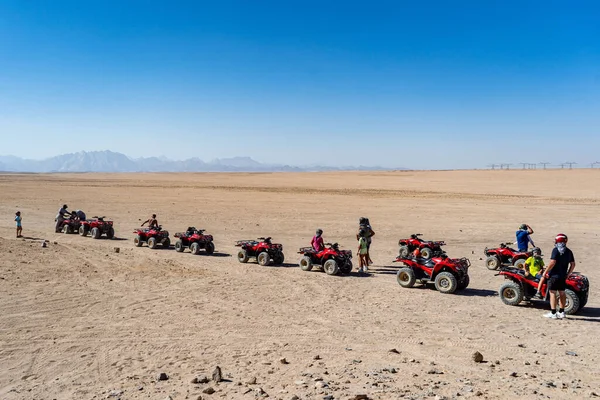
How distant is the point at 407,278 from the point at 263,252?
17.2 ft

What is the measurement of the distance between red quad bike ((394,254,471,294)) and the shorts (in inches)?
104

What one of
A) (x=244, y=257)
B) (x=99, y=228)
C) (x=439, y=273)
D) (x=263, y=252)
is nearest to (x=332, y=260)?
(x=263, y=252)

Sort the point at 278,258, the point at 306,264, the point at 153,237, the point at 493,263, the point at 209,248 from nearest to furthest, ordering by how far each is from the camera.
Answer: the point at 306,264, the point at 493,263, the point at 278,258, the point at 209,248, the point at 153,237

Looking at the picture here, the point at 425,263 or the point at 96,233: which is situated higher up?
the point at 425,263

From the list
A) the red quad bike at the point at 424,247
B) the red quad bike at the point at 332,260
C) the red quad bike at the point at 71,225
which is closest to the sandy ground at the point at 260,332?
the red quad bike at the point at 332,260

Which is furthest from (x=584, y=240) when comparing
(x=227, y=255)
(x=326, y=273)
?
(x=227, y=255)

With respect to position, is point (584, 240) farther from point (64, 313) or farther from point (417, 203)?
point (64, 313)

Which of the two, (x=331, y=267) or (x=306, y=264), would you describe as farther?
(x=306, y=264)

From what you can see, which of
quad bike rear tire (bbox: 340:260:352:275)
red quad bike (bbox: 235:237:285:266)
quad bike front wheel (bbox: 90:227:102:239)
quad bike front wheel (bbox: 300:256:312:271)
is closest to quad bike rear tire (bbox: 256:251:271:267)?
red quad bike (bbox: 235:237:285:266)

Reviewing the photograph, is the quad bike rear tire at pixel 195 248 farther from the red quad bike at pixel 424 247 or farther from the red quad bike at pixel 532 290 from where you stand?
the red quad bike at pixel 532 290

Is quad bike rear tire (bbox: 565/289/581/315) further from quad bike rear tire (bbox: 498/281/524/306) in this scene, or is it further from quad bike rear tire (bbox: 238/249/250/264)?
quad bike rear tire (bbox: 238/249/250/264)

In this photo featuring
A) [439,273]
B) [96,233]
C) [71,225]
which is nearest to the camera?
[439,273]

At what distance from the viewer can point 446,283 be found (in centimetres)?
1188

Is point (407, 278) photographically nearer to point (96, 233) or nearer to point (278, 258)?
point (278, 258)
